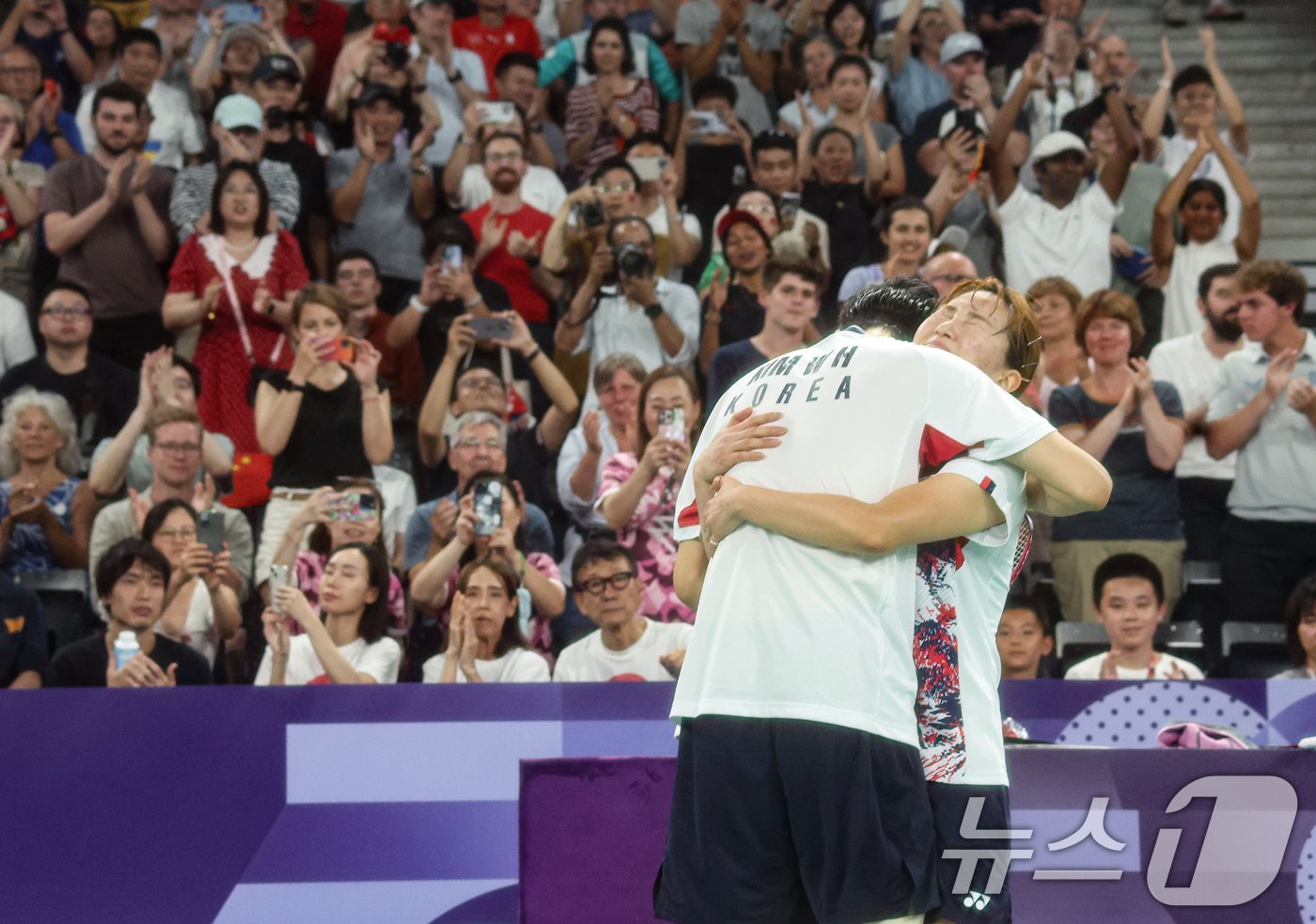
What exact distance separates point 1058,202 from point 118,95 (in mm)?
5440

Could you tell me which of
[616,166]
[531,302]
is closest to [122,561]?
[531,302]

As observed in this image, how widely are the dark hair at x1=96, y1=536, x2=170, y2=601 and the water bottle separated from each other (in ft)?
1.78

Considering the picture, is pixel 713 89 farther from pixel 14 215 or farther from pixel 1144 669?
pixel 1144 669

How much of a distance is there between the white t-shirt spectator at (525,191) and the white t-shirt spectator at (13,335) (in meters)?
2.55

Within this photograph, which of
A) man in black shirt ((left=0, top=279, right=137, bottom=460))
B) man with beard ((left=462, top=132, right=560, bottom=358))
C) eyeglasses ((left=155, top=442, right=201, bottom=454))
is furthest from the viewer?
man with beard ((left=462, top=132, right=560, bottom=358))

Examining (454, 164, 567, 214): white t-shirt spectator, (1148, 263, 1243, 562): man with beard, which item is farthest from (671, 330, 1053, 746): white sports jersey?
(454, 164, 567, 214): white t-shirt spectator

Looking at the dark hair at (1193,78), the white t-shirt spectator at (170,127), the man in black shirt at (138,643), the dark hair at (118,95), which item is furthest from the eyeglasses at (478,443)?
the dark hair at (1193,78)

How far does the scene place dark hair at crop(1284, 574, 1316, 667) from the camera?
21.5 feet

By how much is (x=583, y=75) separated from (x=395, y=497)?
4.00 meters

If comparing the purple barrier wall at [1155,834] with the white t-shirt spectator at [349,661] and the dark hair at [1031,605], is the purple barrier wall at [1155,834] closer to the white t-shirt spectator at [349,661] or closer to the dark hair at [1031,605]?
the dark hair at [1031,605]

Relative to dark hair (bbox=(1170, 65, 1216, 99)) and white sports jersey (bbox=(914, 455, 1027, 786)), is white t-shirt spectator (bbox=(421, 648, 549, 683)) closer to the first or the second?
white sports jersey (bbox=(914, 455, 1027, 786))

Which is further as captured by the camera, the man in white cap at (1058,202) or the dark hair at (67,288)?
the man in white cap at (1058,202)

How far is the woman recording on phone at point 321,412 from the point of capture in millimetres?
7773

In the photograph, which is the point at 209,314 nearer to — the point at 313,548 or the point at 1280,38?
the point at 313,548
